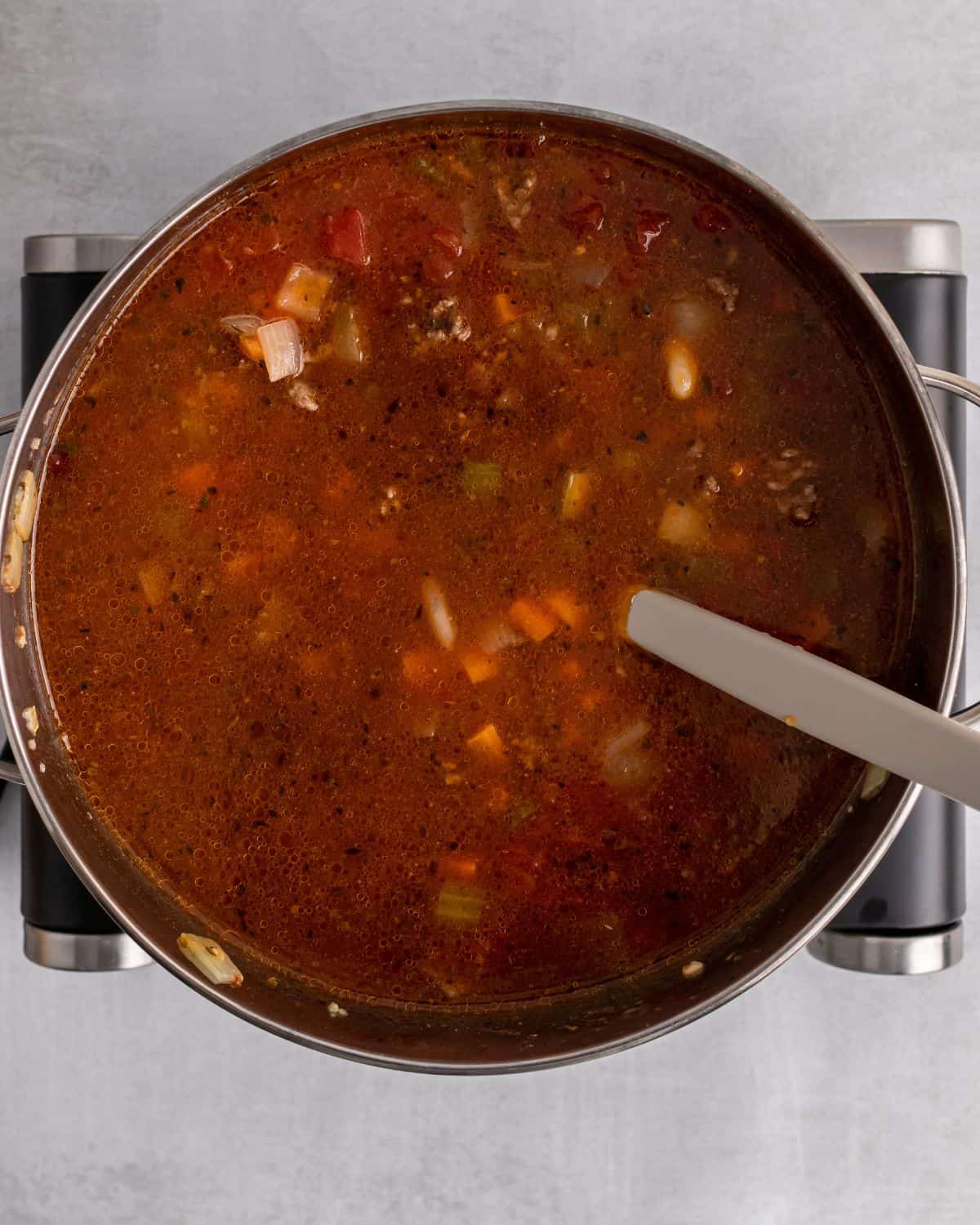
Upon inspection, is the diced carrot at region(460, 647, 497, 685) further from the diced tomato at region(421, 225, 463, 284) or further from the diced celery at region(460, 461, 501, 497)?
the diced tomato at region(421, 225, 463, 284)

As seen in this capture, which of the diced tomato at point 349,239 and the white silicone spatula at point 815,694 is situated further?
the diced tomato at point 349,239

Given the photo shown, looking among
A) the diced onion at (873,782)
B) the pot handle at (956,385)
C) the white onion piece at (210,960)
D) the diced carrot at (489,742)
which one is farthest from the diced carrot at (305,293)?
the diced onion at (873,782)

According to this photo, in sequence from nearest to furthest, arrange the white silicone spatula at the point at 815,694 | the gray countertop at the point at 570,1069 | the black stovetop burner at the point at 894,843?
the white silicone spatula at the point at 815,694, the black stovetop burner at the point at 894,843, the gray countertop at the point at 570,1069

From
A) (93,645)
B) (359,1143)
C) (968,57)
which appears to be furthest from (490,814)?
(968,57)

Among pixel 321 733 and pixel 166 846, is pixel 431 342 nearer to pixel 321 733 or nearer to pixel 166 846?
pixel 321 733

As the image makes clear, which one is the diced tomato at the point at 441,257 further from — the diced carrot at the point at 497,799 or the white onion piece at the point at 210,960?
the white onion piece at the point at 210,960

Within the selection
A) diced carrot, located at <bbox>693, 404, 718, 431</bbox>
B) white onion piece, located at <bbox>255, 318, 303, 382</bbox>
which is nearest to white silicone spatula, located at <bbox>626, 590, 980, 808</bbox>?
diced carrot, located at <bbox>693, 404, 718, 431</bbox>

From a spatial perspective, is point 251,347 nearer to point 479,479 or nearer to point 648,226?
point 479,479

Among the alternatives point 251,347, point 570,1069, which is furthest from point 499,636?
point 570,1069
